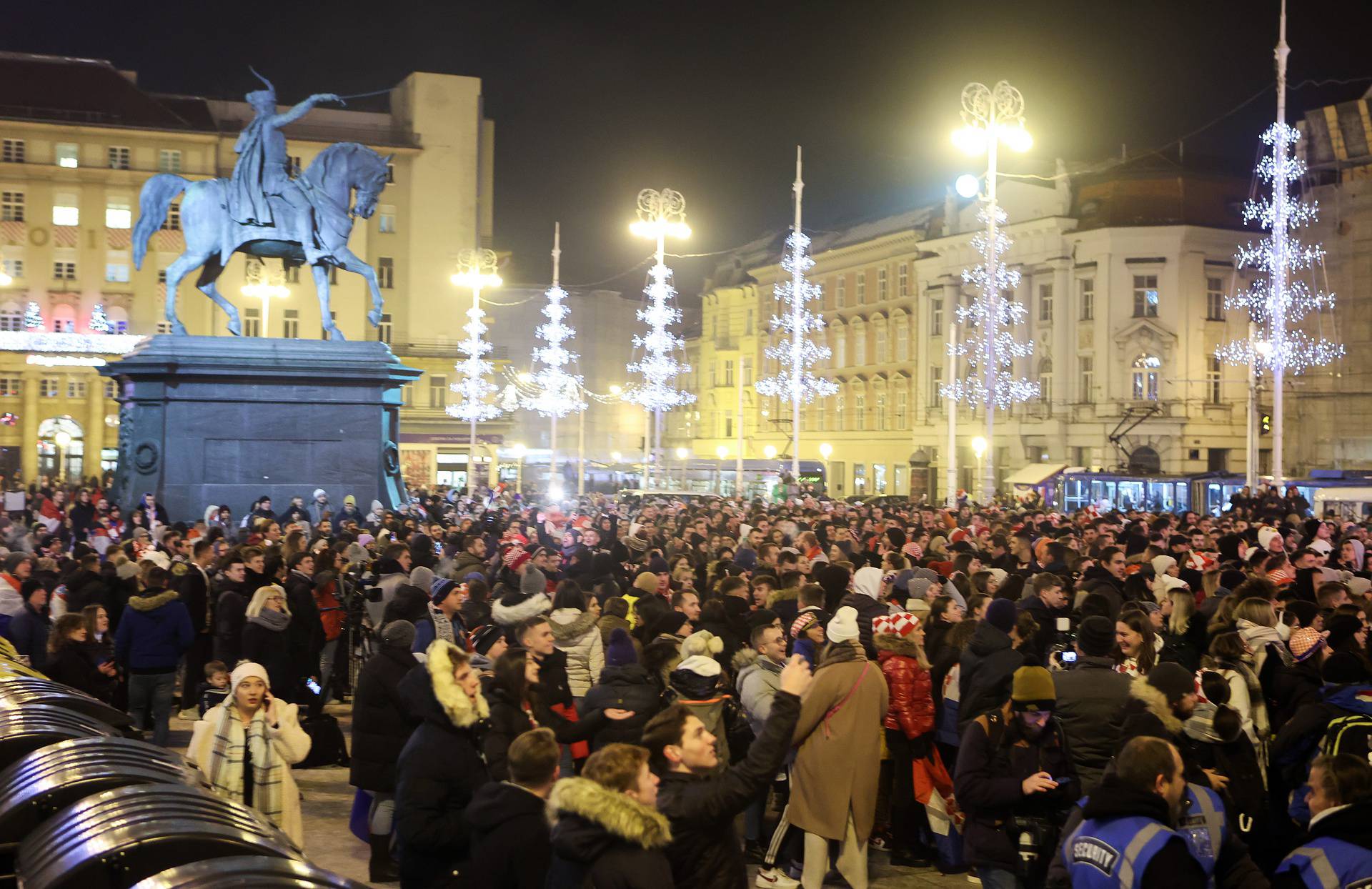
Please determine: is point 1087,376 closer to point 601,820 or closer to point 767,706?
point 767,706

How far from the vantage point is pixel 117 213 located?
7225 centimetres

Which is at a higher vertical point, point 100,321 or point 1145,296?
point 1145,296

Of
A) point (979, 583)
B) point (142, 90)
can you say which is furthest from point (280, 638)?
point (142, 90)

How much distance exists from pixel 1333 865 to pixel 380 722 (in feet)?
16.6

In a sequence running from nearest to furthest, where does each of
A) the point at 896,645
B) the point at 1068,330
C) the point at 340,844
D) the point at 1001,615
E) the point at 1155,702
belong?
the point at 1155,702
the point at 1001,615
the point at 896,645
the point at 340,844
the point at 1068,330

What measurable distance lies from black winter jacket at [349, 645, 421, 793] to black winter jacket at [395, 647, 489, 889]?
1642 mm

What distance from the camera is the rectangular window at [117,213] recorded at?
2835 inches

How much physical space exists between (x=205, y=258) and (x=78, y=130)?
50016 mm

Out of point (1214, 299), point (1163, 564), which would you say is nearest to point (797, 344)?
point (1214, 299)

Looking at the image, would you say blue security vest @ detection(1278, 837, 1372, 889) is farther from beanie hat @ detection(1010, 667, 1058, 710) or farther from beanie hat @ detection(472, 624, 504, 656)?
beanie hat @ detection(472, 624, 504, 656)

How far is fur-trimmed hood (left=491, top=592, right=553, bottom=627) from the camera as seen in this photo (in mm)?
9008

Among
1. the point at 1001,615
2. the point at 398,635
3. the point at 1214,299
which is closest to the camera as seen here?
the point at 1001,615

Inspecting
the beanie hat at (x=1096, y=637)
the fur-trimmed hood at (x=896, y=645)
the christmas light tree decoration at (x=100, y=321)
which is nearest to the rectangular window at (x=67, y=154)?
the christmas light tree decoration at (x=100, y=321)

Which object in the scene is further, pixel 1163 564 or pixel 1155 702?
pixel 1163 564
